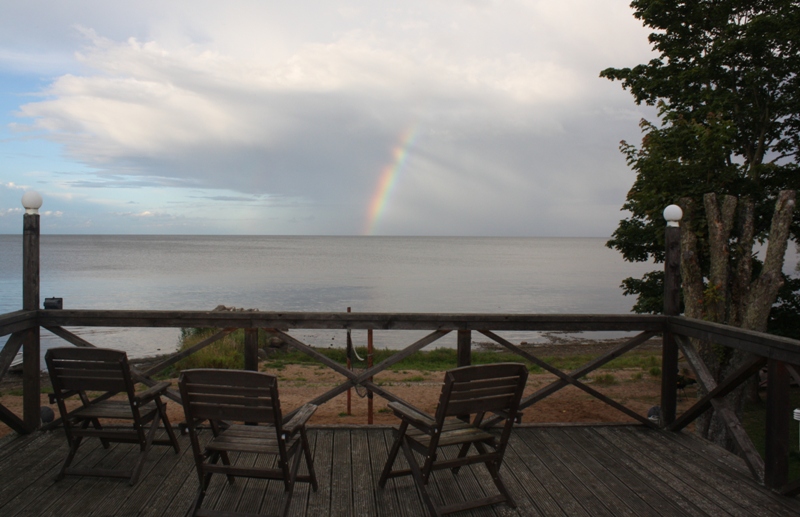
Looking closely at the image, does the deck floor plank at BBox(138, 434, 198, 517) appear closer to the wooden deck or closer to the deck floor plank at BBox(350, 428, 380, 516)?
the wooden deck

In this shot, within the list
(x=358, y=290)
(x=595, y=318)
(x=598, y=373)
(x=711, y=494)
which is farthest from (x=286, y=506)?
(x=358, y=290)

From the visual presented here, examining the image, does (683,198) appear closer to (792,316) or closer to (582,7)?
(582,7)

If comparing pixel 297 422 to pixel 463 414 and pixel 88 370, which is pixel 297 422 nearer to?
pixel 463 414

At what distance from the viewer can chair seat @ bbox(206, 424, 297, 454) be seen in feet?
9.37

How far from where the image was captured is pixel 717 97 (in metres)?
9.51

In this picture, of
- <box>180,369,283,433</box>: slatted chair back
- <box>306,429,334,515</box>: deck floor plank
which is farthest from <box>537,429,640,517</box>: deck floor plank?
<box>180,369,283,433</box>: slatted chair back

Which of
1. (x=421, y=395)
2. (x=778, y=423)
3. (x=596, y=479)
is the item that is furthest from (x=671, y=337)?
(x=421, y=395)

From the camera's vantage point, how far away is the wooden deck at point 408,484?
3.04 metres

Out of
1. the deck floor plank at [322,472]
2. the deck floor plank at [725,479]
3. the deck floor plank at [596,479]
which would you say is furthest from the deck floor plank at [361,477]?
the deck floor plank at [725,479]

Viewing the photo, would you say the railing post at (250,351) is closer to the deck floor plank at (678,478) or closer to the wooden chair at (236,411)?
the wooden chair at (236,411)

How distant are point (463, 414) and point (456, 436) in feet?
0.42

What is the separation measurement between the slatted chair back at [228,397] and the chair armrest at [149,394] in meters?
0.69

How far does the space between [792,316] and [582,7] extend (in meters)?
6.65

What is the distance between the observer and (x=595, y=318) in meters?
4.47
